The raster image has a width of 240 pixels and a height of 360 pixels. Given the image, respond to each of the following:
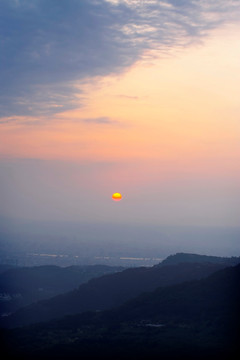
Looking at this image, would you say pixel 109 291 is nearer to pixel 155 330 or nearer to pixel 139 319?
pixel 139 319

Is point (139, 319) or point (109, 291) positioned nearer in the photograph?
point (139, 319)

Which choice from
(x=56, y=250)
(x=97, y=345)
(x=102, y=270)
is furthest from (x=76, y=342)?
(x=56, y=250)

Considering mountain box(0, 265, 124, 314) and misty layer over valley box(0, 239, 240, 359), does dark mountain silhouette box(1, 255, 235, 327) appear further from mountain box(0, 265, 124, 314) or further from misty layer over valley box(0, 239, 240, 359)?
mountain box(0, 265, 124, 314)

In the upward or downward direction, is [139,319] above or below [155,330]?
above

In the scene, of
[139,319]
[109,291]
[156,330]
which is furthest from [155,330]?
[109,291]

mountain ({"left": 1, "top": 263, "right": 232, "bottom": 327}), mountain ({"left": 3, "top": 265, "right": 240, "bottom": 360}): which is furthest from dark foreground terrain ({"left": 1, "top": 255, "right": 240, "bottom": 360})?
mountain ({"left": 1, "top": 263, "right": 232, "bottom": 327})

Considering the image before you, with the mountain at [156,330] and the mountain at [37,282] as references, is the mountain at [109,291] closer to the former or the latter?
the mountain at [37,282]
